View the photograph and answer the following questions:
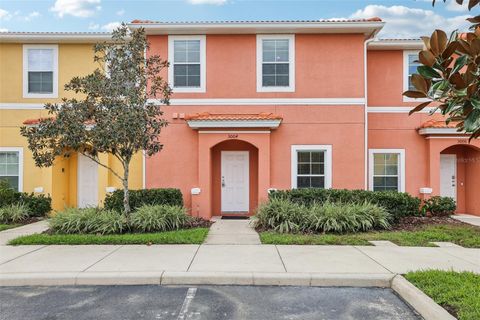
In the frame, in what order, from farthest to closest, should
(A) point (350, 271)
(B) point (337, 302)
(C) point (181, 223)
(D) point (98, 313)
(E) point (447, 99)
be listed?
1. (C) point (181, 223)
2. (A) point (350, 271)
3. (B) point (337, 302)
4. (D) point (98, 313)
5. (E) point (447, 99)

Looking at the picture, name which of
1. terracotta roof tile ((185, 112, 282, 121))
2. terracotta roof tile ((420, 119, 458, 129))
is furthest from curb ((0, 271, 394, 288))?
terracotta roof tile ((420, 119, 458, 129))

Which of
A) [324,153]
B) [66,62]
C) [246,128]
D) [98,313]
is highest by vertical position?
[66,62]

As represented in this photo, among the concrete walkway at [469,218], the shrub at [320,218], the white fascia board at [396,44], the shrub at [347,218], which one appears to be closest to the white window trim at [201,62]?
the shrub at [320,218]

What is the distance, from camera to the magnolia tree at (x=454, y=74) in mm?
2537

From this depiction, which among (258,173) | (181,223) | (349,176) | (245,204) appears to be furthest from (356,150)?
(181,223)

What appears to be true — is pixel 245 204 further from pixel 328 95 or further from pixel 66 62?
pixel 66 62

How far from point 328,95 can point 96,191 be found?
31.4 ft

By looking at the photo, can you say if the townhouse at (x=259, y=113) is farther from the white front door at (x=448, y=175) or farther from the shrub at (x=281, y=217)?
the shrub at (x=281, y=217)

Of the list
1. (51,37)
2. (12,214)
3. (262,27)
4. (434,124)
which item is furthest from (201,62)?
(434,124)

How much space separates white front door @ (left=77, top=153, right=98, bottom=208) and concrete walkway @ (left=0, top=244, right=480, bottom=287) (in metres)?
5.90

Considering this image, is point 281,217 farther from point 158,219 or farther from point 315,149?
point 315,149

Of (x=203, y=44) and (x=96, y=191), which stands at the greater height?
(x=203, y=44)

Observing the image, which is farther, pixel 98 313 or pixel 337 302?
pixel 337 302

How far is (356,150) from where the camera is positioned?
12.4 m
